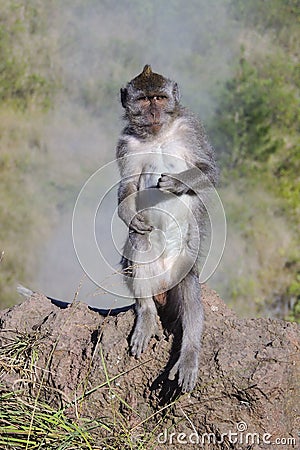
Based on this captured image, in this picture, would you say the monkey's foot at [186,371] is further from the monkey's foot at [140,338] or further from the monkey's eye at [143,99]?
the monkey's eye at [143,99]

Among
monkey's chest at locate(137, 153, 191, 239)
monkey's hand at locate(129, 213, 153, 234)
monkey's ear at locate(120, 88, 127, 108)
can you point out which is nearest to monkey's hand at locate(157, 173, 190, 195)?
monkey's chest at locate(137, 153, 191, 239)

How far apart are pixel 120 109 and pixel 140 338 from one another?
856 cm

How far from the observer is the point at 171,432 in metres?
5.23

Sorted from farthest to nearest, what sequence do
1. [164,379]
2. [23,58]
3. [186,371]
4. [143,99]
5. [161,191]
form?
[23,58], [143,99], [161,191], [164,379], [186,371]

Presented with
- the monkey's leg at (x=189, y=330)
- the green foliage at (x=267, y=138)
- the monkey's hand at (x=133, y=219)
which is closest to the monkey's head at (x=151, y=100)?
the monkey's hand at (x=133, y=219)

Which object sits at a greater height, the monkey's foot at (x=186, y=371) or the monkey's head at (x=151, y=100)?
the monkey's head at (x=151, y=100)

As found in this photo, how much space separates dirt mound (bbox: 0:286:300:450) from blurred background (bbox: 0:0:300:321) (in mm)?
7449

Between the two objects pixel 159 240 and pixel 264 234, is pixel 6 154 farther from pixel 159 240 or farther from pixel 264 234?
pixel 159 240

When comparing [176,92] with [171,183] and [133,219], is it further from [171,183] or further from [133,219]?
[133,219]

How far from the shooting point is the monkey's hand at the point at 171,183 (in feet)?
19.0

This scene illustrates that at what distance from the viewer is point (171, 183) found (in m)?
5.80

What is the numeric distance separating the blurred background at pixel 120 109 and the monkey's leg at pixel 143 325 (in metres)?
7.36

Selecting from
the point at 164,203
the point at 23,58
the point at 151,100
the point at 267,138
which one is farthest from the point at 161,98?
the point at 23,58

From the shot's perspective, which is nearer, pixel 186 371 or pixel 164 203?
pixel 186 371
